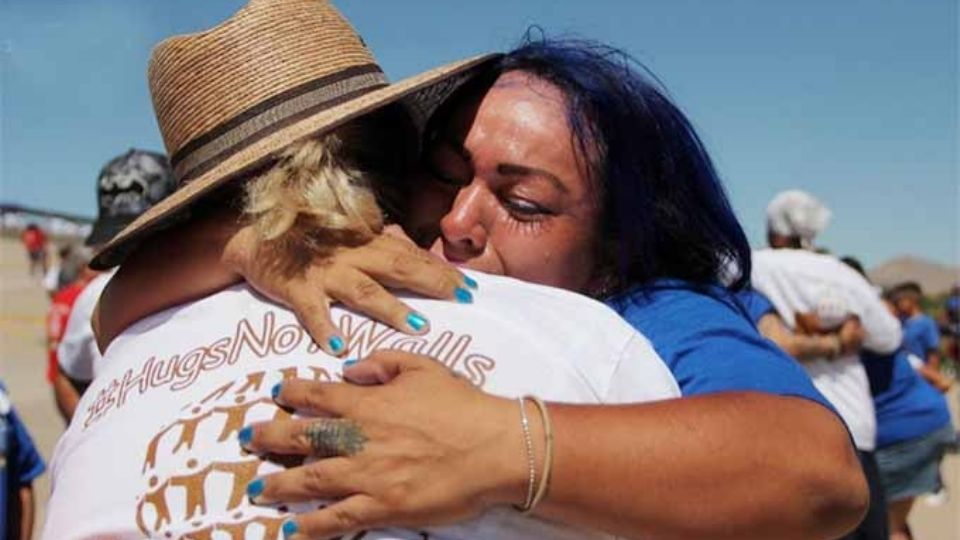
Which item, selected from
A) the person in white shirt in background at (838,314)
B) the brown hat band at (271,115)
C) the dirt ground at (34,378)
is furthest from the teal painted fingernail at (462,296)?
the person in white shirt in background at (838,314)

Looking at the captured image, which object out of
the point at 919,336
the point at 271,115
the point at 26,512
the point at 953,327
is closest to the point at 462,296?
the point at 271,115

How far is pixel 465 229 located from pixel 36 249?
29493 mm

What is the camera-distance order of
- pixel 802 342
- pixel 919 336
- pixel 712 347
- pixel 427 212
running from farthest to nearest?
1. pixel 919 336
2. pixel 802 342
3. pixel 427 212
4. pixel 712 347

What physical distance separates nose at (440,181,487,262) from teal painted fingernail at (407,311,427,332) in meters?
0.34

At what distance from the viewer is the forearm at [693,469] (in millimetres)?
1287

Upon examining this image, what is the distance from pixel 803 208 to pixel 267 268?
4.19 meters

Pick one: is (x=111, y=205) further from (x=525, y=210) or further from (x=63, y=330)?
(x=525, y=210)

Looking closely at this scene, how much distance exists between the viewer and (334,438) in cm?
131

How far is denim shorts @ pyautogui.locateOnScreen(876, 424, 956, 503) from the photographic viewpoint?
539 cm

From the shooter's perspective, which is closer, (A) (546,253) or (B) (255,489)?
(B) (255,489)

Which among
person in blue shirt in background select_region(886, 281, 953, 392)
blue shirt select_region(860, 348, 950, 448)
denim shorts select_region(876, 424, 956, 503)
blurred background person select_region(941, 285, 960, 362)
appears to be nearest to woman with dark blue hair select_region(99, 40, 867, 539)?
blue shirt select_region(860, 348, 950, 448)

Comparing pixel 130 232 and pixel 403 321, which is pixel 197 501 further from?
pixel 130 232

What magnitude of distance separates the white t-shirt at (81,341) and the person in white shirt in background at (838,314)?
2.76m

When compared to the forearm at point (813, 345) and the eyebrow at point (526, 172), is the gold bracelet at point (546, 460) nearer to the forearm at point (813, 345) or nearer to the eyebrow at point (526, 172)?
the eyebrow at point (526, 172)
